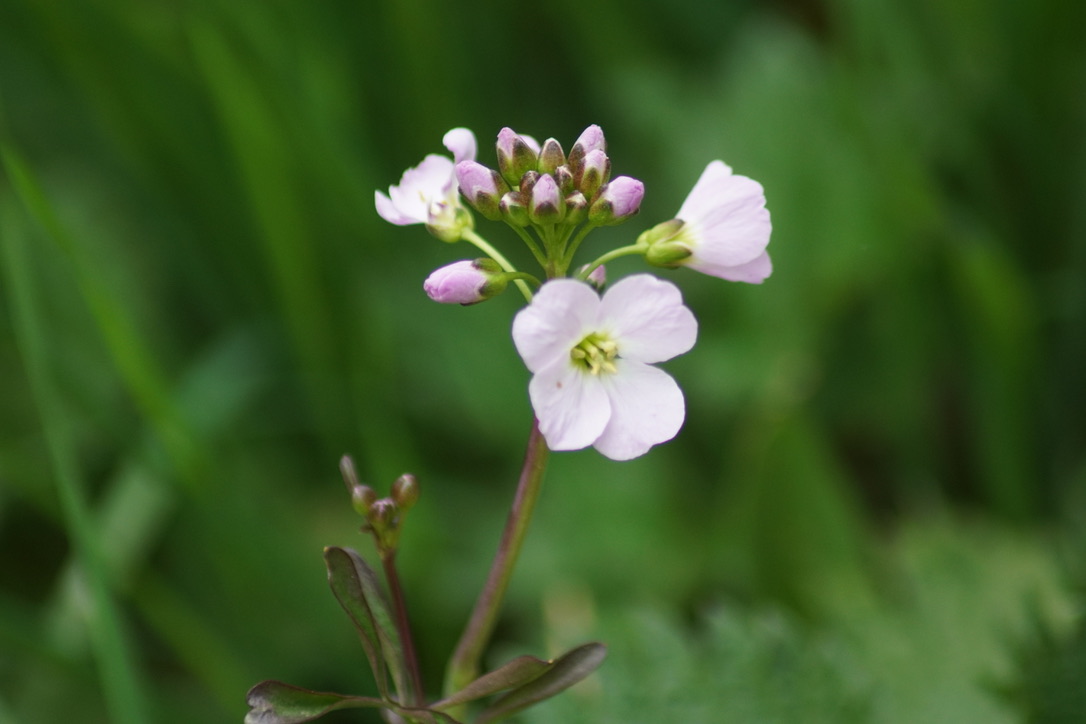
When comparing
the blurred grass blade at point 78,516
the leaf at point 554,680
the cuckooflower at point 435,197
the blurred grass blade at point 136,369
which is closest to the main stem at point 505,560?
the leaf at point 554,680

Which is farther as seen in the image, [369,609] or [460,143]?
[460,143]

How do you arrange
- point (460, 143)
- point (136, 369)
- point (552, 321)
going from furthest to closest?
1. point (136, 369)
2. point (460, 143)
3. point (552, 321)

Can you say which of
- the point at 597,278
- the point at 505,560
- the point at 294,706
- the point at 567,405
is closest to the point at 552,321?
the point at 567,405

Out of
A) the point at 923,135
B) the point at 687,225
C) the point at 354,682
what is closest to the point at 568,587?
the point at 354,682

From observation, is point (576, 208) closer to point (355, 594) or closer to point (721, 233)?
point (721, 233)

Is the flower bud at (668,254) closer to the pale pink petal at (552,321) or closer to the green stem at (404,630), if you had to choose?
the pale pink petal at (552,321)

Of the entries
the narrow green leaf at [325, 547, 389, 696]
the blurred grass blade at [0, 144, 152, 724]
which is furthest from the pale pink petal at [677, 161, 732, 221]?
the blurred grass blade at [0, 144, 152, 724]

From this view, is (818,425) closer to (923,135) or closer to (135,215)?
(923,135)
